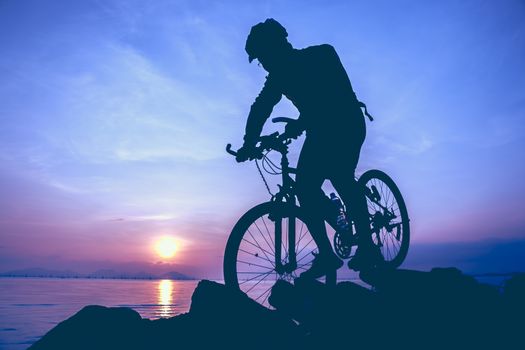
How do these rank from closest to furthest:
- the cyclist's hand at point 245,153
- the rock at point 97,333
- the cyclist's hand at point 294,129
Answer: the rock at point 97,333 < the cyclist's hand at point 245,153 < the cyclist's hand at point 294,129

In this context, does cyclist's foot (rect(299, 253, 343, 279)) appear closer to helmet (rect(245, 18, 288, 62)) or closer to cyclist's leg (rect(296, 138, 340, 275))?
cyclist's leg (rect(296, 138, 340, 275))

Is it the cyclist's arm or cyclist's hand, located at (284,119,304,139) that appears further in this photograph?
cyclist's hand, located at (284,119,304,139)

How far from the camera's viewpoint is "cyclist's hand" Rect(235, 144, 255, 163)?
4.15 metres

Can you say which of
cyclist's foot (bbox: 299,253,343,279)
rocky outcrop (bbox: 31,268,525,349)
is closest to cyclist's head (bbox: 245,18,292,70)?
cyclist's foot (bbox: 299,253,343,279)

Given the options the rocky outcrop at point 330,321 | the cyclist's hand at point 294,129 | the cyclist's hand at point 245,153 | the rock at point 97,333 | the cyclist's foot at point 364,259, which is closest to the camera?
the rocky outcrop at point 330,321

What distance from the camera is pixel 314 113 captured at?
4094mm

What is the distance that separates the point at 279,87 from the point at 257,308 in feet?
9.03

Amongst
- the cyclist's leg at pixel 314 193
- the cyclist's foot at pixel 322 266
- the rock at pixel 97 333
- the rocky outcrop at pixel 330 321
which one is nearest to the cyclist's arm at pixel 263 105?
the cyclist's leg at pixel 314 193

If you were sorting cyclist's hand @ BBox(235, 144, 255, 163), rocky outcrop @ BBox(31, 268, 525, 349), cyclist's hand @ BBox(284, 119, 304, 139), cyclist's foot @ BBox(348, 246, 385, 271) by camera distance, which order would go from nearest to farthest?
rocky outcrop @ BBox(31, 268, 525, 349) < cyclist's hand @ BBox(235, 144, 255, 163) < cyclist's hand @ BBox(284, 119, 304, 139) < cyclist's foot @ BBox(348, 246, 385, 271)

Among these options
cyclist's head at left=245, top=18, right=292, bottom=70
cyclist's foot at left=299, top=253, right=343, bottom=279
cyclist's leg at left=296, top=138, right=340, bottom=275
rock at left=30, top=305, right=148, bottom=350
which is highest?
cyclist's head at left=245, top=18, right=292, bottom=70

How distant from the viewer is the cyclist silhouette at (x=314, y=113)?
4004mm

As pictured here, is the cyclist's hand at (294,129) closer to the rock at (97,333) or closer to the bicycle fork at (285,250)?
the bicycle fork at (285,250)

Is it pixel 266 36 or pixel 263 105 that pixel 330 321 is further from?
pixel 266 36

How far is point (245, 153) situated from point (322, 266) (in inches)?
70.2
